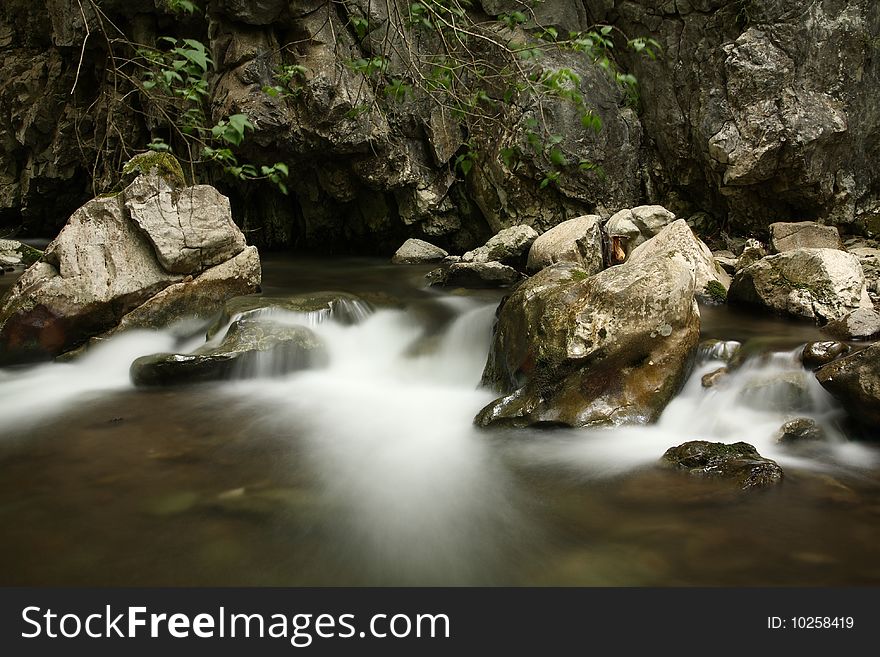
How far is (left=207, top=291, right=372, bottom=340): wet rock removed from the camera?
598 cm

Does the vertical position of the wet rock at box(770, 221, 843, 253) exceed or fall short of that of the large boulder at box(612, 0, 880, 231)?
it falls short

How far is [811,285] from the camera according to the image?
20.7ft

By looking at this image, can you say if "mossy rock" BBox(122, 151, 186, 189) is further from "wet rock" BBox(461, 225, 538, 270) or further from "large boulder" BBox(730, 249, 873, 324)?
"large boulder" BBox(730, 249, 873, 324)

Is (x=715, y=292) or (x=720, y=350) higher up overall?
(x=715, y=292)

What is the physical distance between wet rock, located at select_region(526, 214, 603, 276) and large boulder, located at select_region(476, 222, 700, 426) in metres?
3.60

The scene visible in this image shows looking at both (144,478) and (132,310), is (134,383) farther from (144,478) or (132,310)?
(144,478)

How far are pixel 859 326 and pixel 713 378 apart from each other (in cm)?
192

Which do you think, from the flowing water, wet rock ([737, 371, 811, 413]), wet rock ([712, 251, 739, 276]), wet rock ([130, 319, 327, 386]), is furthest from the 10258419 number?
wet rock ([712, 251, 739, 276])

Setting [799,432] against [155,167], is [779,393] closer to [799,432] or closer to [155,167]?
[799,432]

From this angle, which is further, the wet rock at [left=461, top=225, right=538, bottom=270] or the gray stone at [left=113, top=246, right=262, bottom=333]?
the wet rock at [left=461, top=225, right=538, bottom=270]

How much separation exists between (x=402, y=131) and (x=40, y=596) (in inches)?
438

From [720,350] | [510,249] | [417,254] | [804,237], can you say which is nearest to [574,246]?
[510,249]

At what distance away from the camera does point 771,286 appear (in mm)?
6613

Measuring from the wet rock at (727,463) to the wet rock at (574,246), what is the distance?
4.73 m
